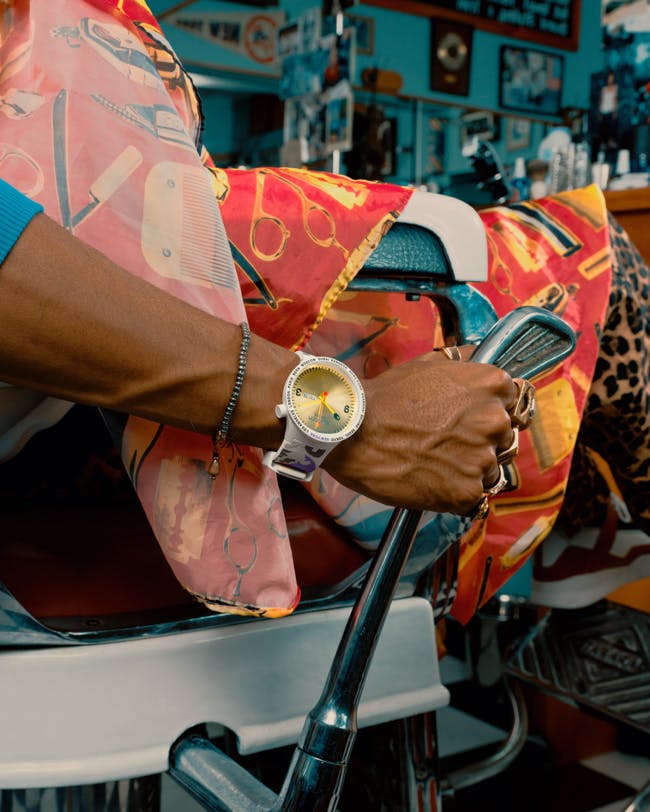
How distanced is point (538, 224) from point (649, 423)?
1.02ft

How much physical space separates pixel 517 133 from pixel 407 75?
81 cm

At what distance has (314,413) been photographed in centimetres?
65

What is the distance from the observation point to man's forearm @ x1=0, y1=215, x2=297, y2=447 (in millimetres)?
568

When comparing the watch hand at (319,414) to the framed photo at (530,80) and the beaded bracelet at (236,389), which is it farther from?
the framed photo at (530,80)

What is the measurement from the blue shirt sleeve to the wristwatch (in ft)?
0.68

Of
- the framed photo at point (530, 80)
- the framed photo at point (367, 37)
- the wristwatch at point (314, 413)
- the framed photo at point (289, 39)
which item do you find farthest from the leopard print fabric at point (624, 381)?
the framed photo at point (367, 37)

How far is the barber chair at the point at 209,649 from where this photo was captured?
0.71 metres

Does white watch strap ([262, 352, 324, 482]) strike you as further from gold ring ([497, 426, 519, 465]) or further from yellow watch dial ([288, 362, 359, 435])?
gold ring ([497, 426, 519, 465])

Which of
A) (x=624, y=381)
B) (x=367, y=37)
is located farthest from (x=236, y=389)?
(x=367, y=37)

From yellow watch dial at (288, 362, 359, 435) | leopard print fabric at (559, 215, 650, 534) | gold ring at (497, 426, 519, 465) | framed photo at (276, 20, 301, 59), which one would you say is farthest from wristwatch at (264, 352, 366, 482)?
framed photo at (276, 20, 301, 59)

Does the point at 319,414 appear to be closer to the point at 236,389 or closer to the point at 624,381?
the point at 236,389

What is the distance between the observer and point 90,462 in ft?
3.08

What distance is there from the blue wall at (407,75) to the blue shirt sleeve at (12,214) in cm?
377

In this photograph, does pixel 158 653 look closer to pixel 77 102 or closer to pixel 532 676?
pixel 77 102
